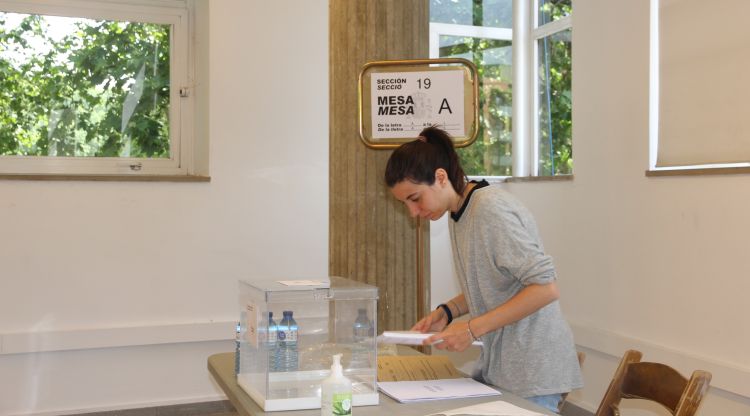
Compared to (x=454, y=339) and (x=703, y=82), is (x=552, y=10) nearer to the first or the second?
(x=703, y=82)

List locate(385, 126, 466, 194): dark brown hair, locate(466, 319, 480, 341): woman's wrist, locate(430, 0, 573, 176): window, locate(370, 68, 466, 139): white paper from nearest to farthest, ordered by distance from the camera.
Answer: locate(466, 319, 480, 341): woman's wrist → locate(385, 126, 466, 194): dark brown hair → locate(370, 68, 466, 139): white paper → locate(430, 0, 573, 176): window

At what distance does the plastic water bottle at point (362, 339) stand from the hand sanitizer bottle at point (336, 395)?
0.83 feet

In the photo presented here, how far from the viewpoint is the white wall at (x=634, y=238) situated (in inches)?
128

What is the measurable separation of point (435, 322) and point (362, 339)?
0.46 meters

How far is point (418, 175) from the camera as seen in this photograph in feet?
6.91

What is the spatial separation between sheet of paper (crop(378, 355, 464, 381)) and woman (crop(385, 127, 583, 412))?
0.36 ft

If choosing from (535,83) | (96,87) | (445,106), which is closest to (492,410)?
(445,106)

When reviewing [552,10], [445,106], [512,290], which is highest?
[552,10]

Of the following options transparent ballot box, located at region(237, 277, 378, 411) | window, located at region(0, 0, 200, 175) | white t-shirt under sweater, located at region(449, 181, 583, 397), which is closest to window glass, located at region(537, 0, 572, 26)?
window, located at region(0, 0, 200, 175)

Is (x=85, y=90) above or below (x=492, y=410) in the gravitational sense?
above

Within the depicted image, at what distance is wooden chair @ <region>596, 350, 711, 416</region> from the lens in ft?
5.85

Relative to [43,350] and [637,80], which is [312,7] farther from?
[43,350]

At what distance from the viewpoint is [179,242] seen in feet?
13.6

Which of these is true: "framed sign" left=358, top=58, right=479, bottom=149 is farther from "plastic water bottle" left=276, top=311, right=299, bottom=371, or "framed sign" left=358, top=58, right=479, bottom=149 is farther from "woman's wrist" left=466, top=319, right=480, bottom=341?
"plastic water bottle" left=276, top=311, right=299, bottom=371
